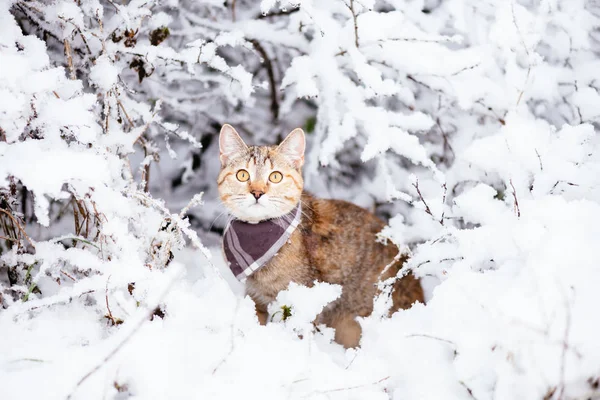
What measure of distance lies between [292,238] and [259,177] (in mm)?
391

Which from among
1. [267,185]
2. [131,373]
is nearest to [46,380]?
[131,373]

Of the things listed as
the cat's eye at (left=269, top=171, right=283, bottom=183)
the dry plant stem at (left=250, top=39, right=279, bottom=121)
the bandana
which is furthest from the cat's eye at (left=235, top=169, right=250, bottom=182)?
the dry plant stem at (left=250, top=39, right=279, bottom=121)

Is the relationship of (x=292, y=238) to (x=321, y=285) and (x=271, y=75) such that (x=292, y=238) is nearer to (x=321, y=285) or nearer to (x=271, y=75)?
(x=321, y=285)

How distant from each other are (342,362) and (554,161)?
1.31 metres

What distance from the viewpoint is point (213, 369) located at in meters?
1.62

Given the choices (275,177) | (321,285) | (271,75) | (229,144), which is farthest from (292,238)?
(271,75)

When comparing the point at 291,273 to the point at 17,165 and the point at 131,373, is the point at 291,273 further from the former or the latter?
the point at 17,165

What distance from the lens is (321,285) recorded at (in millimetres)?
2211

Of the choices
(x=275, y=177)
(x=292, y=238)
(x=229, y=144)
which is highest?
(x=229, y=144)

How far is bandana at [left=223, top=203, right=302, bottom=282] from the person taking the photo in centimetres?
251

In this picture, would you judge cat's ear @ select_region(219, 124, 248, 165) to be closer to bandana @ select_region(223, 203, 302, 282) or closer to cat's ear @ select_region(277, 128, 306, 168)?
cat's ear @ select_region(277, 128, 306, 168)

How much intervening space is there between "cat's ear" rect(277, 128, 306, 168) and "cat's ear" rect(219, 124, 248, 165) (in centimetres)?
23

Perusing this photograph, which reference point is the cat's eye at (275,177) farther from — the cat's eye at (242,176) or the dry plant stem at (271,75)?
the dry plant stem at (271,75)

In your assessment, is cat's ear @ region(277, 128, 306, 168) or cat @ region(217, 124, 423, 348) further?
cat's ear @ region(277, 128, 306, 168)
